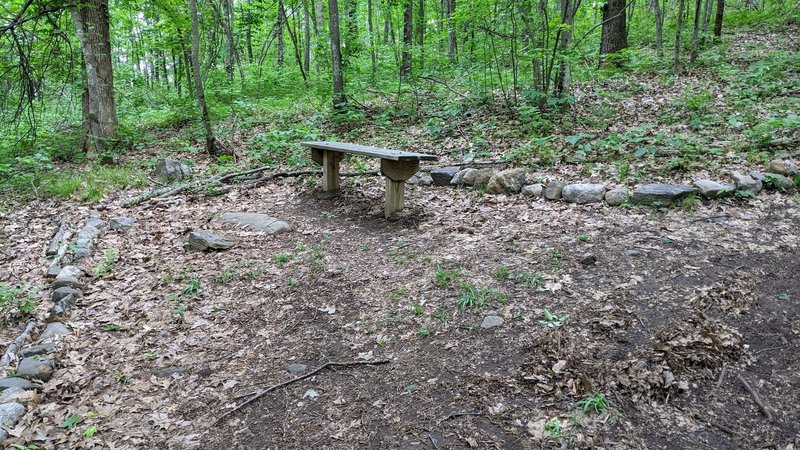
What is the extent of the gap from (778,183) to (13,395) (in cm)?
716

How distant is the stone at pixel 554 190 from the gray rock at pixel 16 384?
527 centimetres

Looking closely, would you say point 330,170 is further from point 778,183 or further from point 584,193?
point 778,183

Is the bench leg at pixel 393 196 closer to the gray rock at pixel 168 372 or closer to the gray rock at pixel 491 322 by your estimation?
the gray rock at pixel 491 322

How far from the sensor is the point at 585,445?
249cm

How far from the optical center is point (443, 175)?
691 cm

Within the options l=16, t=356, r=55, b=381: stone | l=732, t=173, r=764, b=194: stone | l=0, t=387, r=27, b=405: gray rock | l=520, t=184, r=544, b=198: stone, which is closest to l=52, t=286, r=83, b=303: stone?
l=16, t=356, r=55, b=381: stone

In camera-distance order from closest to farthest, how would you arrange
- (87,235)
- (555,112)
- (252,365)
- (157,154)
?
(252,365) < (87,235) < (555,112) < (157,154)

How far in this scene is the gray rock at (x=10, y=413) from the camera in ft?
9.48

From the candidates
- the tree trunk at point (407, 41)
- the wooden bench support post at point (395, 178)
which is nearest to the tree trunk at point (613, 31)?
the tree trunk at point (407, 41)

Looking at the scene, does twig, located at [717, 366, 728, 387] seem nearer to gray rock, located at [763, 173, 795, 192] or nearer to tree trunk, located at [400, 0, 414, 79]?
gray rock, located at [763, 173, 795, 192]

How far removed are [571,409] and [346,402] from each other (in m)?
1.36

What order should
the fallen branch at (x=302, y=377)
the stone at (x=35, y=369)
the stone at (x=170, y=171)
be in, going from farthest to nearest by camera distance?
the stone at (x=170, y=171) < the stone at (x=35, y=369) < the fallen branch at (x=302, y=377)

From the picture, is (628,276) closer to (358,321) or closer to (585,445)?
(585,445)

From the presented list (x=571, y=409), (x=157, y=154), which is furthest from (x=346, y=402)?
(x=157, y=154)
